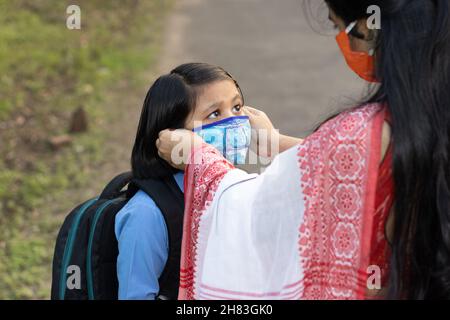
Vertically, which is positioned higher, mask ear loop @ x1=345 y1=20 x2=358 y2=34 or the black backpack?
mask ear loop @ x1=345 y1=20 x2=358 y2=34

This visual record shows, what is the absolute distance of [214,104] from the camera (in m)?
2.60

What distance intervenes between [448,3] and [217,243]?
0.86 meters

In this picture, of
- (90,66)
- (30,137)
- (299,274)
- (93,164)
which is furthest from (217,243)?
(90,66)

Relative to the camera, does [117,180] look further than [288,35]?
No

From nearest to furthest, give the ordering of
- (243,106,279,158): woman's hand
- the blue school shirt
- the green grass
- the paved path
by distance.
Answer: the blue school shirt, (243,106,279,158): woman's hand, the green grass, the paved path

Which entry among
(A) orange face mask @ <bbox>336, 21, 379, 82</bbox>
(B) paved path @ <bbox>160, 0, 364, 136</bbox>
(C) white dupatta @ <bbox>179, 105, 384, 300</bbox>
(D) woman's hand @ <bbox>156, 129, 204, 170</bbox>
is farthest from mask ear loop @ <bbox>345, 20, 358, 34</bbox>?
(B) paved path @ <bbox>160, 0, 364, 136</bbox>

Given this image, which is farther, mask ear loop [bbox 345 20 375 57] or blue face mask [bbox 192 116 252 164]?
blue face mask [bbox 192 116 252 164]

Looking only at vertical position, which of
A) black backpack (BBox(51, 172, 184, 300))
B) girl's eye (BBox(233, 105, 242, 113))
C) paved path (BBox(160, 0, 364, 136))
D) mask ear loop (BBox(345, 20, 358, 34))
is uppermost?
paved path (BBox(160, 0, 364, 136))

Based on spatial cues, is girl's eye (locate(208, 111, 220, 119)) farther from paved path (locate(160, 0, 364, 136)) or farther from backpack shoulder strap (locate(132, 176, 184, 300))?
paved path (locate(160, 0, 364, 136))

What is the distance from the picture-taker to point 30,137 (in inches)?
252

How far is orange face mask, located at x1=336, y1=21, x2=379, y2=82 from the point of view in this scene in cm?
207

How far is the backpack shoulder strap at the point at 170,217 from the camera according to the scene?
101 inches

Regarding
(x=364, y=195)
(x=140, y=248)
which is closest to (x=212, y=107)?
(x=140, y=248)
